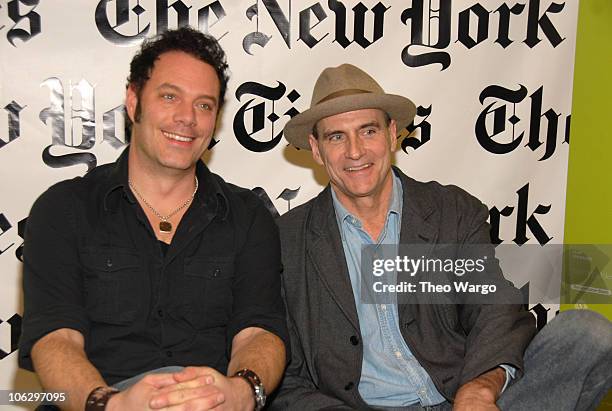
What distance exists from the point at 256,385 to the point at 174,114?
2.68 feet

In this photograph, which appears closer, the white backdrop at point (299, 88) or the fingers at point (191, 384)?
the fingers at point (191, 384)

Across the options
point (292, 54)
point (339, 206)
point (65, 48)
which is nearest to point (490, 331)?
point (339, 206)

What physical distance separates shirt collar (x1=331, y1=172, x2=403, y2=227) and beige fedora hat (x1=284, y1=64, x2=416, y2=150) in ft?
0.81

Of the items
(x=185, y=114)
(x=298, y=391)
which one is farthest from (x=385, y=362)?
(x=185, y=114)

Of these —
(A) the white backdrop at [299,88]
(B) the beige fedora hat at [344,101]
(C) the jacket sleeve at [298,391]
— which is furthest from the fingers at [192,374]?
(A) the white backdrop at [299,88]

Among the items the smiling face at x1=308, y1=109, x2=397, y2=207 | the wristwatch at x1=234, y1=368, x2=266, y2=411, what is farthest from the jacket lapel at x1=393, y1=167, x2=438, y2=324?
the wristwatch at x1=234, y1=368, x2=266, y2=411

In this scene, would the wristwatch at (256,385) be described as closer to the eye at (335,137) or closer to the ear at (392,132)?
the eye at (335,137)

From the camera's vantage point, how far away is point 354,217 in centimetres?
218

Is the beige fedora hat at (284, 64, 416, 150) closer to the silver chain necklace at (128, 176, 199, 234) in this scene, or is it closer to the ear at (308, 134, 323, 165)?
the ear at (308, 134, 323, 165)

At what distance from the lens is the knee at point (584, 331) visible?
184cm

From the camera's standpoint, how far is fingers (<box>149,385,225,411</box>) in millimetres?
1534

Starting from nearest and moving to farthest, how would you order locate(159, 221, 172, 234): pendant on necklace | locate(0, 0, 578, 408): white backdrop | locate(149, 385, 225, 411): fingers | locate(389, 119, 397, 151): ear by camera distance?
locate(149, 385, 225, 411): fingers, locate(159, 221, 172, 234): pendant on necklace, locate(389, 119, 397, 151): ear, locate(0, 0, 578, 408): white backdrop

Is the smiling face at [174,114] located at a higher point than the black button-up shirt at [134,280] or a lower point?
higher

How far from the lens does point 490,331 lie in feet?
6.47
